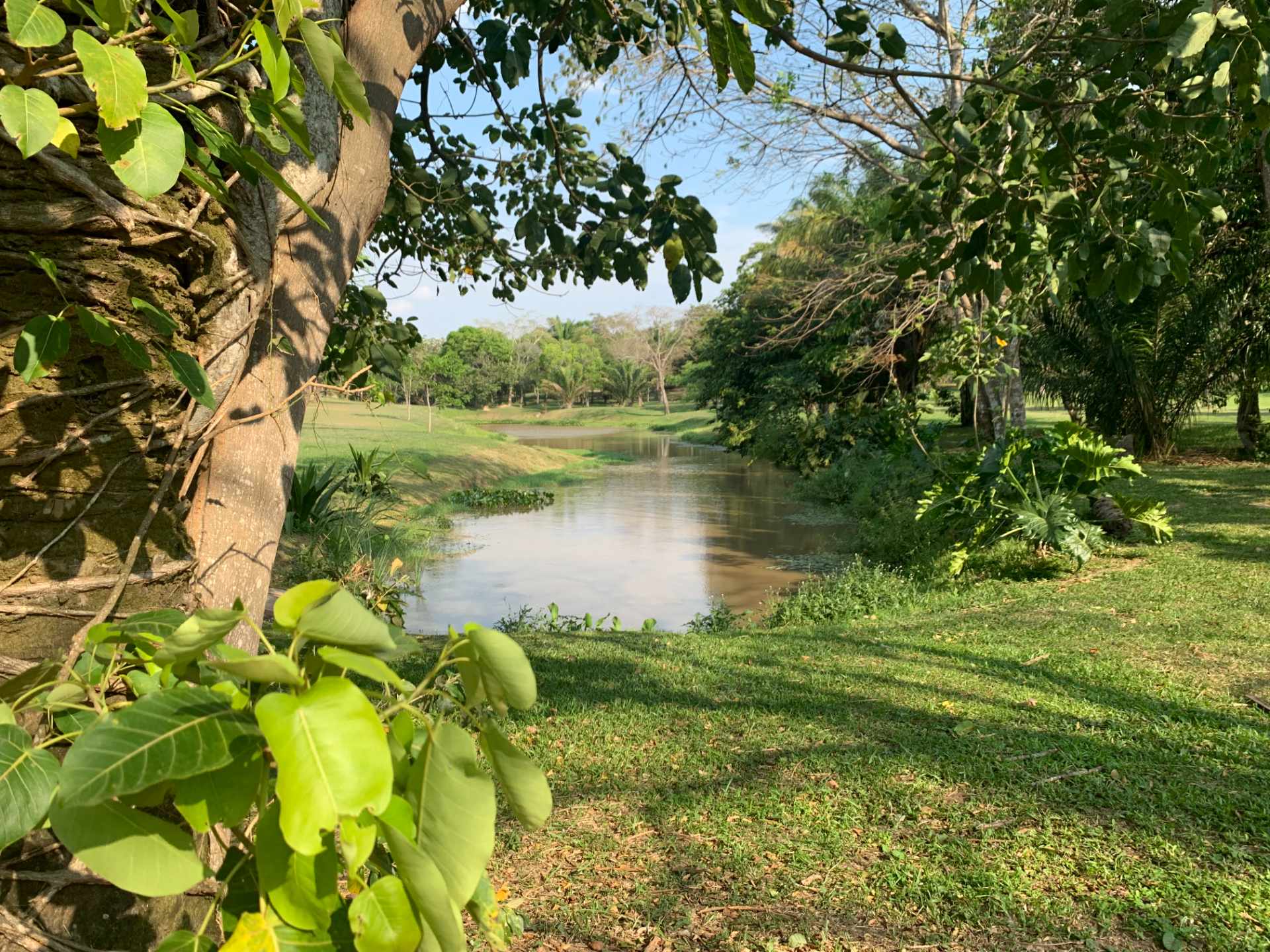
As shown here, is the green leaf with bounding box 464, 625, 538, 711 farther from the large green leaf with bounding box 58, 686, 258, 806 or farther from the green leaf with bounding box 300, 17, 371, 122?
the green leaf with bounding box 300, 17, 371, 122

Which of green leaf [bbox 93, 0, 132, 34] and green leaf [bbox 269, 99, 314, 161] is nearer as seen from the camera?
green leaf [bbox 93, 0, 132, 34]

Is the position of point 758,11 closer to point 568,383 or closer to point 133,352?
point 133,352

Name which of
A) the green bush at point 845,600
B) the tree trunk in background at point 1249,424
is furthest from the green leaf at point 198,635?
the tree trunk in background at point 1249,424

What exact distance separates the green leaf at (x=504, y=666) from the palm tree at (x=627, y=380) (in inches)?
2597

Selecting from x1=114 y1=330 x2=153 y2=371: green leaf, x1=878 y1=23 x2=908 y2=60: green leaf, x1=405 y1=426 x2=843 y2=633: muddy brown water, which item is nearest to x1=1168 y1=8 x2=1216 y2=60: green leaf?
x1=878 y1=23 x2=908 y2=60: green leaf

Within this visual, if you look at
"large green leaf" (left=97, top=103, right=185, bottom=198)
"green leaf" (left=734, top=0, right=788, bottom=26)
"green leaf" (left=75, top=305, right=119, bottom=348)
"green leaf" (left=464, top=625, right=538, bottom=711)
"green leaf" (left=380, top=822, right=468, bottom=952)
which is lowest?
"green leaf" (left=380, top=822, right=468, bottom=952)

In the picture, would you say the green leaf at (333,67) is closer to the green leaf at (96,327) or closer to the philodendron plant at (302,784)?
the green leaf at (96,327)

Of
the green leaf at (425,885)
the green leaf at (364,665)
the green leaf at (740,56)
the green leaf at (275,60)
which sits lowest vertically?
the green leaf at (425,885)

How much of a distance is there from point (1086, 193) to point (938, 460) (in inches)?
289

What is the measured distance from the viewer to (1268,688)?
356 centimetres

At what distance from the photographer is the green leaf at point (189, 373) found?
3.33ft

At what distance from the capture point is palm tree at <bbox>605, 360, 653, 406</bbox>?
66.4 m

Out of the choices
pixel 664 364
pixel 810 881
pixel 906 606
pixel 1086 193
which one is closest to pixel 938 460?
pixel 906 606

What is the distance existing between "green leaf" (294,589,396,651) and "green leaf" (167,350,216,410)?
65 centimetres
